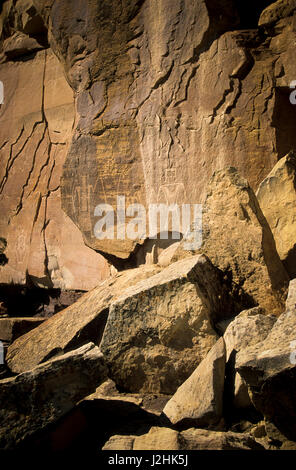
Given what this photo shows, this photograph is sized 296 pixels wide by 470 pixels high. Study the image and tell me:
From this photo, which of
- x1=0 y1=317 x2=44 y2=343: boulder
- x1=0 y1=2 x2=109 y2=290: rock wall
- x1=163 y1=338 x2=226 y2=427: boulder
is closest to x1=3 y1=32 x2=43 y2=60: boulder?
x1=0 y1=2 x2=109 y2=290: rock wall

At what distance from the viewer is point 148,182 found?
3223 millimetres

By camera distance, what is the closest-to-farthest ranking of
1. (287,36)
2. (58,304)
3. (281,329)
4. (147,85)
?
1. (281,329)
2. (287,36)
3. (147,85)
4. (58,304)

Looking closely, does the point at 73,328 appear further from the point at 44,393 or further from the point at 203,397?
the point at 203,397

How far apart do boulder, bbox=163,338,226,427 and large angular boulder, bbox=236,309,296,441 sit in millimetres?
140

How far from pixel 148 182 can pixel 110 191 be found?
1.16 ft

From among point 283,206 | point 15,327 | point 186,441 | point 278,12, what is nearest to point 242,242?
point 283,206

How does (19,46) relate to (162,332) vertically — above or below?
above

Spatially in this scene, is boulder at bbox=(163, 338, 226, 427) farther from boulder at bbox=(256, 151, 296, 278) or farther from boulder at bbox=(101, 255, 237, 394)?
boulder at bbox=(256, 151, 296, 278)

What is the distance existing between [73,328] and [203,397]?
48.6 inches

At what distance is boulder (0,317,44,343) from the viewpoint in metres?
3.57

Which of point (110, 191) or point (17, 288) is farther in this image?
point (17, 288)

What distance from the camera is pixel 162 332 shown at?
1.86m
